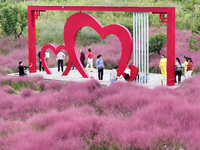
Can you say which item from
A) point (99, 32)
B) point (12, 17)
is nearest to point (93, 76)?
point (99, 32)

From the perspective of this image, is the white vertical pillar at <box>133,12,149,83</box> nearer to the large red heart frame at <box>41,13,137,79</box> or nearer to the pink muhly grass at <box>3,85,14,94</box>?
the large red heart frame at <box>41,13,137,79</box>

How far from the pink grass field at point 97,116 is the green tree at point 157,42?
6433mm

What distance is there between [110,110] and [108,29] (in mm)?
5409

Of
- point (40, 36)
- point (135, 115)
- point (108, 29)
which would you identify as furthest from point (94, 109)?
point (40, 36)

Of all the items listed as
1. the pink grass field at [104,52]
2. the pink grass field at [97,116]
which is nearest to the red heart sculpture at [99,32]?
the pink grass field at [97,116]

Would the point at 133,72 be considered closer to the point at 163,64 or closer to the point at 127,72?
the point at 127,72

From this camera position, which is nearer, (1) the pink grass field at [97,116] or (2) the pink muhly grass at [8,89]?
(1) the pink grass field at [97,116]

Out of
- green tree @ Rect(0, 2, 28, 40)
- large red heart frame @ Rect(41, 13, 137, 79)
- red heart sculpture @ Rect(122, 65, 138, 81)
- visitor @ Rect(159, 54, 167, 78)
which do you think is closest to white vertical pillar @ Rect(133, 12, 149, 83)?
red heart sculpture @ Rect(122, 65, 138, 81)

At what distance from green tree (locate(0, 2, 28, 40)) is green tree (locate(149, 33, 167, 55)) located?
11002 millimetres

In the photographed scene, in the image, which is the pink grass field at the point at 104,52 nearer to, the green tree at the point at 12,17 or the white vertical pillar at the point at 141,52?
the green tree at the point at 12,17

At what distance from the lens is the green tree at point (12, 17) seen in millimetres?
29625

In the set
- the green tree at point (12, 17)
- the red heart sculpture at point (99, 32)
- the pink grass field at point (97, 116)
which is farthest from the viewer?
the green tree at point (12, 17)

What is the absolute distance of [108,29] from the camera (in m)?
18.0

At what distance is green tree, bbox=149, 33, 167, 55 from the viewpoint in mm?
22781
